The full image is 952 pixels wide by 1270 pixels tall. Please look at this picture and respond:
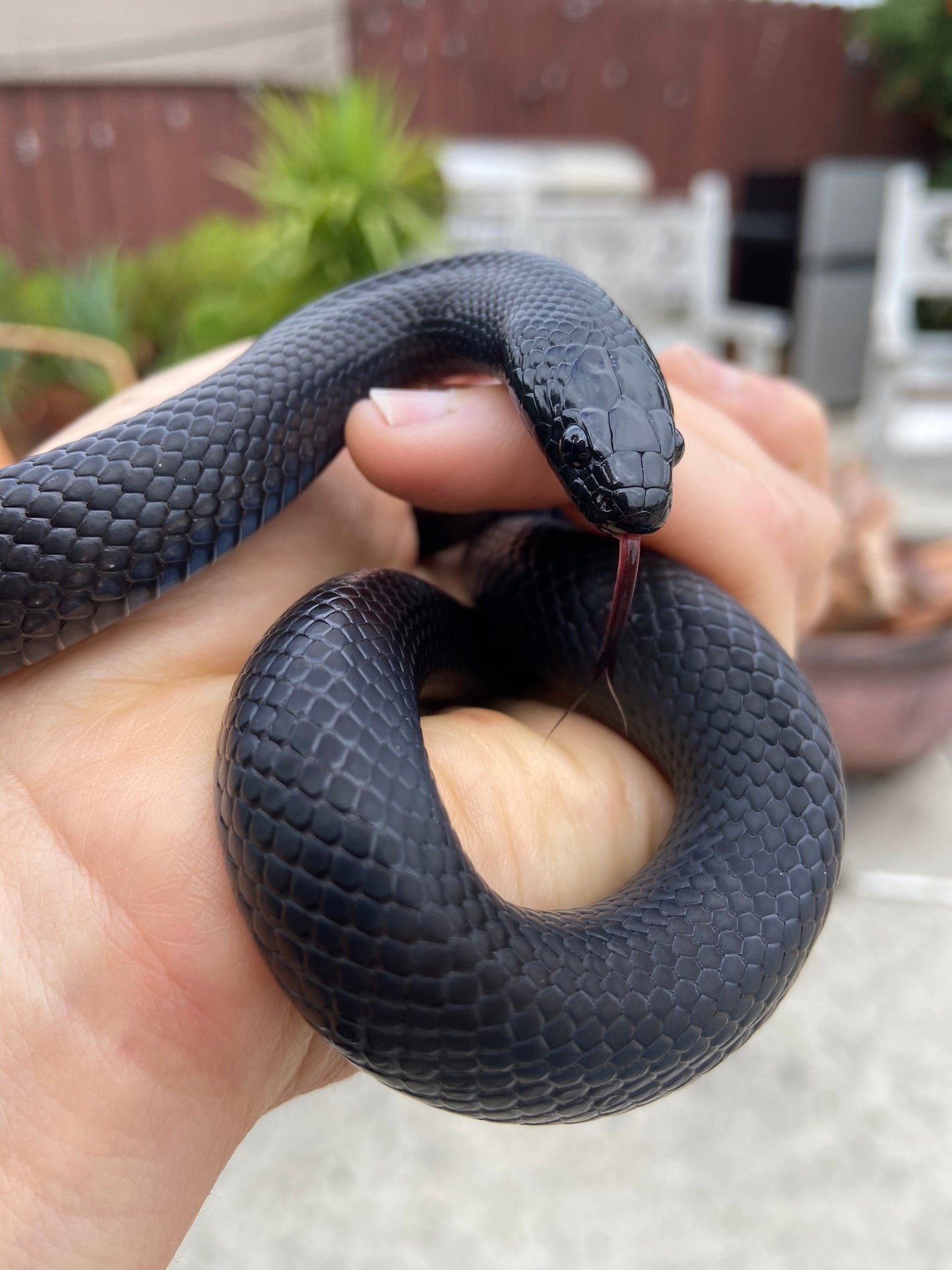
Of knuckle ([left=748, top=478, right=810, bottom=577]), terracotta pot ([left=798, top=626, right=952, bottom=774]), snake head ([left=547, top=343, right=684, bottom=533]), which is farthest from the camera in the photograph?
terracotta pot ([left=798, top=626, right=952, bottom=774])

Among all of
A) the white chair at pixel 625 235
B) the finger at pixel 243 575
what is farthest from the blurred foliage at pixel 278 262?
the finger at pixel 243 575

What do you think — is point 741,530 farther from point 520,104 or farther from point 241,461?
point 520,104

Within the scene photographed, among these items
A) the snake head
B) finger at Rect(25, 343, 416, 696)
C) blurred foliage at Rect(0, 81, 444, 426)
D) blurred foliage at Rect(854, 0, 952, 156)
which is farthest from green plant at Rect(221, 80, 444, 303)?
blurred foliage at Rect(854, 0, 952, 156)

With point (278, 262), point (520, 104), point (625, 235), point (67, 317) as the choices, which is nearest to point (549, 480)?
point (278, 262)

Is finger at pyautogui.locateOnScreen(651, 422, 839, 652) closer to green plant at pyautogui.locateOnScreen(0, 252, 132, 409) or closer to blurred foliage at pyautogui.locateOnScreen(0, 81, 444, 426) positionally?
blurred foliage at pyautogui.locateOnScreen(0, 81, 444, 426)

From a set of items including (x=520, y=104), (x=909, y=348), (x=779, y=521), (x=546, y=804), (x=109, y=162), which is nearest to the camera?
(x=546, y=804)

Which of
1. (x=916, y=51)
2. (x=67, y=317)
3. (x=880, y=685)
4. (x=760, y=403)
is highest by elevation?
(x=916, y=51)
